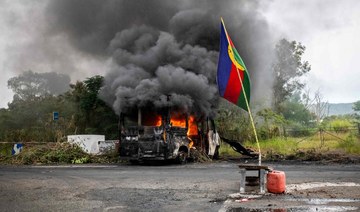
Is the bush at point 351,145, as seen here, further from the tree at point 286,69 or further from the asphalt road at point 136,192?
the tree at point 286,69

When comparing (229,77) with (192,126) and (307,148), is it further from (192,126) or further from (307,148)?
(307,148)

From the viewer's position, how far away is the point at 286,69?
40875 mm

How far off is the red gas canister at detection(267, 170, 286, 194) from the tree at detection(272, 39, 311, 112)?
33.0m

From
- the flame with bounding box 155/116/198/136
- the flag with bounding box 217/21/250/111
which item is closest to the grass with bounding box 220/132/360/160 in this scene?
the flame with bounding box 155/116/198/136

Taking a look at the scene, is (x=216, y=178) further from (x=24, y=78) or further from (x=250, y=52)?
(x=24, y=78)

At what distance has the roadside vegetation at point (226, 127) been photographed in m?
17.7

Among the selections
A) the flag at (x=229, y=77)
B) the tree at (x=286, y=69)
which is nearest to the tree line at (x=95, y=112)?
the tree at (x=286, y=69)

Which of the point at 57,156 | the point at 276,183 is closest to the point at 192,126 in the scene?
the point at 57,156

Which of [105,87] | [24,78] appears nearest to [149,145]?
[105,87]

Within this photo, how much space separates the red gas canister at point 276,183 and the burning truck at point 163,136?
7293mm

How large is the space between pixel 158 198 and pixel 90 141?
12009 mm

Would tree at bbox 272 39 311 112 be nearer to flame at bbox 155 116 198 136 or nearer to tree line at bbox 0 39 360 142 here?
tree line at bbox 0 39 360 142

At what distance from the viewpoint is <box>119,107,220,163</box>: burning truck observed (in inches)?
579

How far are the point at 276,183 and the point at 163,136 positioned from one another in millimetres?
7577
